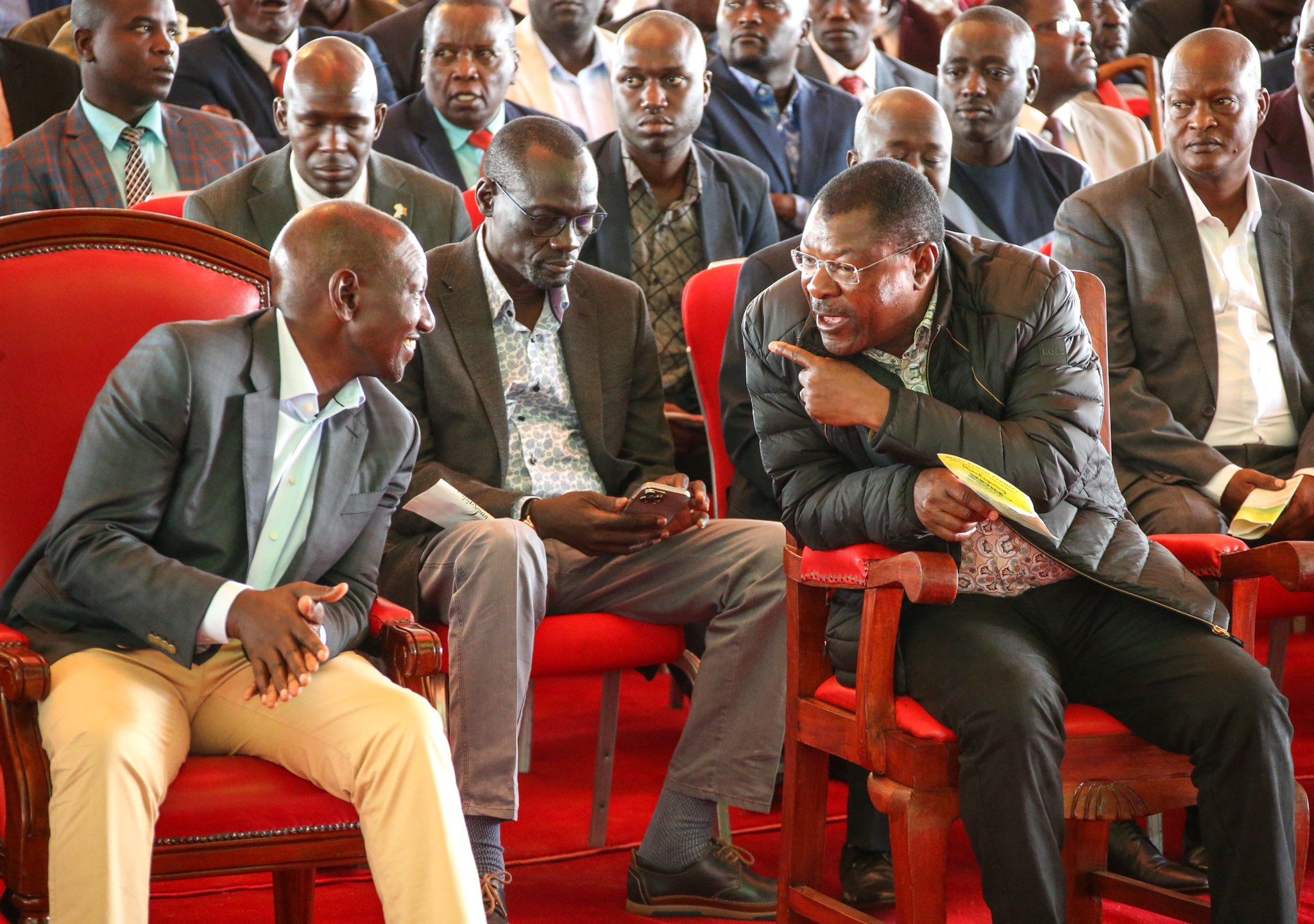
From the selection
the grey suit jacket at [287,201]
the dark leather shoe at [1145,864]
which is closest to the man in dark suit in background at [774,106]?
the grey suit jacket at [287,201]

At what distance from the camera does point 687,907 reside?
2443mm

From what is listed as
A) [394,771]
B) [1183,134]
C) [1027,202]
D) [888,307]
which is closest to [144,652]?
[394,771]

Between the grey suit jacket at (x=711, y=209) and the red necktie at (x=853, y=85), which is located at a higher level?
the red necktie at (x=853, y=85)

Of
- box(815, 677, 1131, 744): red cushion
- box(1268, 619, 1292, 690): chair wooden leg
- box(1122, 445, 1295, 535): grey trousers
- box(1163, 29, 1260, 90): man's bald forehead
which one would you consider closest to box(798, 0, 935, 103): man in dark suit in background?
box(1163, 29, 1260, 90): man's bald forehead

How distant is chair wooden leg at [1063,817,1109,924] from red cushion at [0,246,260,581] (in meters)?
1.51

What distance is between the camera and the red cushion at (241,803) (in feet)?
5.72

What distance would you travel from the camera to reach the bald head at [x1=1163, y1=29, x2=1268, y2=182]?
124 inches

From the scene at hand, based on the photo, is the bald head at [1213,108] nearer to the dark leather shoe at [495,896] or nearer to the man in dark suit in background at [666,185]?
the man in dark suit in background at [666,185]

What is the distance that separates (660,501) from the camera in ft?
8.20

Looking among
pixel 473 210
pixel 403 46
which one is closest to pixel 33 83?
pixel 403 46

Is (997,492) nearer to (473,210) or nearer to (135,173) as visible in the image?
(473,210)

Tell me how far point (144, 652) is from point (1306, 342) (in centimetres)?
240

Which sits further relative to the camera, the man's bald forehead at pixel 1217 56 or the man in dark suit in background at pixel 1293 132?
the man in dark suit in background at pixel 1293 132

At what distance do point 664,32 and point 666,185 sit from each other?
0.38 meters
